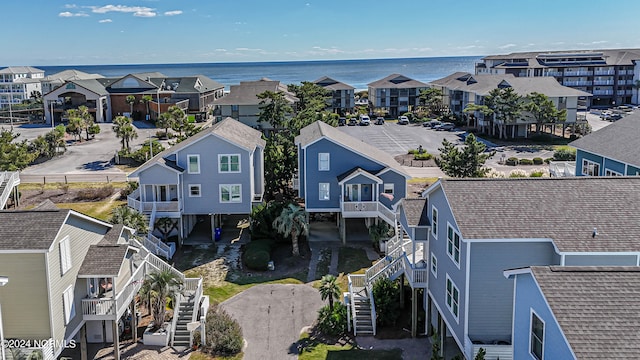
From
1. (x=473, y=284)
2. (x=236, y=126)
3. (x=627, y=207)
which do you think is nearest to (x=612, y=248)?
(x=627, y=207)

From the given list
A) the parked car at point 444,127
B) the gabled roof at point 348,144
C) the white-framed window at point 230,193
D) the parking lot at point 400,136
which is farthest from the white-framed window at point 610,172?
the parked car at point 444,127

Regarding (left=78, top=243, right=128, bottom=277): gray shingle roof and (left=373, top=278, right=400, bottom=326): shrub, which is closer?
(left=78, top=243, right=128, bottom=277): gray shingle roof

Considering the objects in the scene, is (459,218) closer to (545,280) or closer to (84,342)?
(545,280)

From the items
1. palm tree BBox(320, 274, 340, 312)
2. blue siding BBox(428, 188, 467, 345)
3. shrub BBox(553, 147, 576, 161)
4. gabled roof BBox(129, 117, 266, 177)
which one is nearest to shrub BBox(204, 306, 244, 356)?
palm tree BBox(320, 274, 340, 312)

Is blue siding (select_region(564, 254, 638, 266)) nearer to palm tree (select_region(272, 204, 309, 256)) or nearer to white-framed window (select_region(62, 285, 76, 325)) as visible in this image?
white-framed window (select_region(62, 285, 76, 325))

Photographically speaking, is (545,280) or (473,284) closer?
(545,280)

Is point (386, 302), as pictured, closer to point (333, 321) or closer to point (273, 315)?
point (333, 321)
